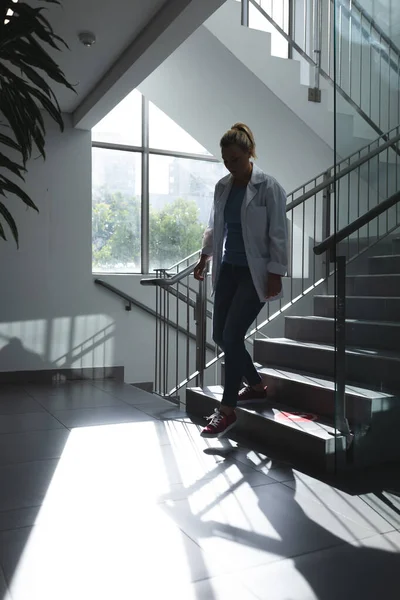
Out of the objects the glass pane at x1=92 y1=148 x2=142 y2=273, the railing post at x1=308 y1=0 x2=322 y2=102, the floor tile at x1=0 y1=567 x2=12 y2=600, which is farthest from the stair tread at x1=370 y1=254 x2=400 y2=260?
the glass pane at x1=92 y1=148 x2=142 y2=273

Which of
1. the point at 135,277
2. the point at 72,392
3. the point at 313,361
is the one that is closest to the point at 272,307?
the point at 135,277

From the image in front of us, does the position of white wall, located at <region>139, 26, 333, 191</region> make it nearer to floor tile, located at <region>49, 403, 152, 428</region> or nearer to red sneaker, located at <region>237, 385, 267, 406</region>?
floor tile, located at <region>49, 403, 152, 428</region>

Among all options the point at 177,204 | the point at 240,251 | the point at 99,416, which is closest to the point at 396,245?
the point at 240,251

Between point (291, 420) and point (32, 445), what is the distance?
4.29 feet

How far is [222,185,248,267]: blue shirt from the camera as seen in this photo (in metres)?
2.88

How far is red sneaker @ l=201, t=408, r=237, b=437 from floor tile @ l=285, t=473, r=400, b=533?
0.53 m

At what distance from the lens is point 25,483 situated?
2336 mm

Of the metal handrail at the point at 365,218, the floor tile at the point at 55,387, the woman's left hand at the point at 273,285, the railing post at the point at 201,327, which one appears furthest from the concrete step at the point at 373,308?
the floor tile at the point at 55,387

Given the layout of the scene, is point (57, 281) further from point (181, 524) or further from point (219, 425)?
point (181, 524)

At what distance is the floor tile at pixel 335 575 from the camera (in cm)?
150

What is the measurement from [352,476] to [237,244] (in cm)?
120

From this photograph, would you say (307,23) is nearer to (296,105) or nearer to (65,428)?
(296,105)

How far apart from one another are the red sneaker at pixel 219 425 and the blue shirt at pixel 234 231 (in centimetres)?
76

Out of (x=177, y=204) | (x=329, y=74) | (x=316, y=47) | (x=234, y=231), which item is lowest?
(x=234, y=231)
